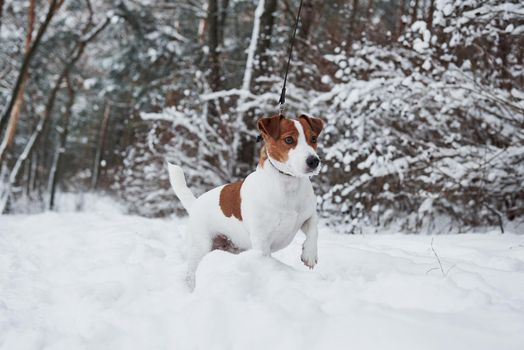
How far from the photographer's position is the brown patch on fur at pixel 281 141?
2774mm

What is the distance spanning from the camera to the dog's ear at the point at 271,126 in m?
2.85

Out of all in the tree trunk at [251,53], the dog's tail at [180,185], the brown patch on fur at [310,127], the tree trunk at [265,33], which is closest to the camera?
the brown patch on fur at [310,127]

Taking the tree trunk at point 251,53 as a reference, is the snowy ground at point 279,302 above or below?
below

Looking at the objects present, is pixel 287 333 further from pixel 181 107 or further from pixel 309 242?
pixel 181 107

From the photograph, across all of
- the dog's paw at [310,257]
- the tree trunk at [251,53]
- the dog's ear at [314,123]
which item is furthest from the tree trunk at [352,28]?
the dog's paw at [310,257]

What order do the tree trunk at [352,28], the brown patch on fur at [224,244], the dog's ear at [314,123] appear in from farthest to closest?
the tree trunk at [352,28], the brown patch on fur at [224,244], the dog's ear at [314,123]

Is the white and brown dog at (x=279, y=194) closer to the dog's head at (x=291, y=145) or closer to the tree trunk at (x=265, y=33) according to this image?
the dog's head at (x=291, y=145)

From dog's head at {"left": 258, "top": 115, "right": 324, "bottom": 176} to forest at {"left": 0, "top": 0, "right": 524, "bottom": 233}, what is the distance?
2.41m

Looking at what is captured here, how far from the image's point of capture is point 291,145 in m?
2.77

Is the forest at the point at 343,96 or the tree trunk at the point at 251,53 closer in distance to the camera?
the forest at the point at 343,96

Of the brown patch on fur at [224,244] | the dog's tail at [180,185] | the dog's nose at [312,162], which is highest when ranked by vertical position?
the dog's nose at [312,162]

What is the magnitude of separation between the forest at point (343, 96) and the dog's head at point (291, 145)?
2.41m

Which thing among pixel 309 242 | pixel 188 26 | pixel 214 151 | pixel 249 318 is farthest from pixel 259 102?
pixel 188 26

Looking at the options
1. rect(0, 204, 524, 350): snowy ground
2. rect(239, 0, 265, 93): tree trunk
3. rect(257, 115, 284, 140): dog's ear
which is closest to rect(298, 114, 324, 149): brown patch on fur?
rect(257, 115, 284, 140): dog's ear
